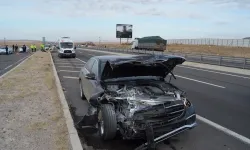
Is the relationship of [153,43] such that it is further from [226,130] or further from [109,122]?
[109,122]

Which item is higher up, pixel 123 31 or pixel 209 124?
pixel 123 31

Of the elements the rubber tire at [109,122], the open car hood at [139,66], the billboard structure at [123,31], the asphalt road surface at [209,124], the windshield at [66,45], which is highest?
the billboard structure at [123,31]

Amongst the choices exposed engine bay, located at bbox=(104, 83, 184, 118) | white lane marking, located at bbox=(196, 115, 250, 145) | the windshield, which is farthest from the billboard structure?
exposed engine bay, located at bbox=(104, 83, 184, 118)

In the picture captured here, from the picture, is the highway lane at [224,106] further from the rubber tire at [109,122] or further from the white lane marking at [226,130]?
the rubber tire at [109,122]

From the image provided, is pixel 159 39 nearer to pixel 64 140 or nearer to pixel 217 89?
pixel 217 89

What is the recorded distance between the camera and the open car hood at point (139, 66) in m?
6.33

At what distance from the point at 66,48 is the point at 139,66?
119ft

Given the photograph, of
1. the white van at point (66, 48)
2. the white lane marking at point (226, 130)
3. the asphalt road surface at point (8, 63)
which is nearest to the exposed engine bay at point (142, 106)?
the white lane marking at point (226, 130)

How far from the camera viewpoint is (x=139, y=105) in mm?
5242

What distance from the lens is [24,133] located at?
5953mm

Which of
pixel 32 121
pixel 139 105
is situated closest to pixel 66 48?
pixel 32 121

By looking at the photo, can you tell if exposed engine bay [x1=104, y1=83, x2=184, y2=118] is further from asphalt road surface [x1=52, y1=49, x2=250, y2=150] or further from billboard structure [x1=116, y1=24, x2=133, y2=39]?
billboard structure [x1=116, y1=24, x2=133, y2=39]

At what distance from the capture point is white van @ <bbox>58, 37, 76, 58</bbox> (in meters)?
40.9

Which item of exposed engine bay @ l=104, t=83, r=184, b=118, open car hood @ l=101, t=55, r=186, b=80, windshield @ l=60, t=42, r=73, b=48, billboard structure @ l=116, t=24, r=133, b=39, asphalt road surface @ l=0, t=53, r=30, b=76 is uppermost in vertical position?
billboard structure @ l=116, t=24, r=133, b=39
